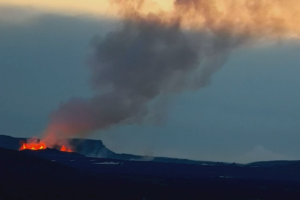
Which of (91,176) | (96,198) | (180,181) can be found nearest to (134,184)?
(91,176)

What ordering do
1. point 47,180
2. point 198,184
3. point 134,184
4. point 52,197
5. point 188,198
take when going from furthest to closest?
point 198,184 < point 134,184 < point 47,180 < point 188,198 < point 52,197

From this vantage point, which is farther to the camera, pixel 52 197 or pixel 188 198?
pixel 188 198

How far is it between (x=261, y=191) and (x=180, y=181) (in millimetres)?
20907

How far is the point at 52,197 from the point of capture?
11775cm

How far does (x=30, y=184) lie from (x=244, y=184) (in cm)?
5100

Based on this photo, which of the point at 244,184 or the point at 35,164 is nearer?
the point at 35,164

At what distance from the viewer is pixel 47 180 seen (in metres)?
145

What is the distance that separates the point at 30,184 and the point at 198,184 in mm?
40285

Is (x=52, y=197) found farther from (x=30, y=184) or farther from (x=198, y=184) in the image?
(x=198, y=184)

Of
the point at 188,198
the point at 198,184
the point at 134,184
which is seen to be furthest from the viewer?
the point at 198,184

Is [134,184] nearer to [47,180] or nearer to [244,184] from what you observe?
[47,180]

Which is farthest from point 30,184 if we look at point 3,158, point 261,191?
point 261,191

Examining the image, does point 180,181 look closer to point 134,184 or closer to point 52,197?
point 134,184

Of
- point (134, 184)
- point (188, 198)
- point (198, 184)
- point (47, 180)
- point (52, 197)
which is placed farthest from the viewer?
point (198, 184)
